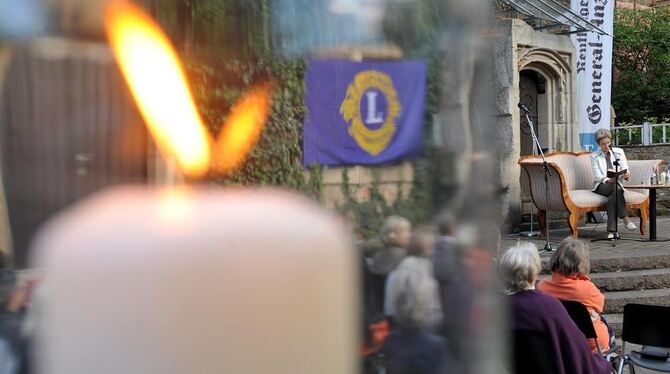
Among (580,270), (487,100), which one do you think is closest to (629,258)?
(580,270)

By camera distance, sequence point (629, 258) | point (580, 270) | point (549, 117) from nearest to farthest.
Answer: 1. point (580, 270)
2. point (629, 258)
3. point (549, 117)

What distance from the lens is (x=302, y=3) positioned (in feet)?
1.75

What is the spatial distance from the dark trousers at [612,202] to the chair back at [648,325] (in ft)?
11.5

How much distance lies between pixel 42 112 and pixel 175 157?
9 cm

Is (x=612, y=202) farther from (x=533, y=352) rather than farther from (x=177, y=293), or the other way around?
(x=177, y=293)

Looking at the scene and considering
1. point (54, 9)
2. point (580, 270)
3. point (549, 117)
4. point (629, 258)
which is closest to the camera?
point (54, 9)

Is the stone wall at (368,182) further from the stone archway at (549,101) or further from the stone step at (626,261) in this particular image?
the stone archway at (549,101)

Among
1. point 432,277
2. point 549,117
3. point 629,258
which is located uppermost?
point 549,117

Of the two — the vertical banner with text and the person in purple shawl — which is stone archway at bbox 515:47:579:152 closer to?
the vertical banner with text

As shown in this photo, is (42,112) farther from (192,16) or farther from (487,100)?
(487,100)

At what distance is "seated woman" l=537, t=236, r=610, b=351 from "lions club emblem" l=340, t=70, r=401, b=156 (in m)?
3.14

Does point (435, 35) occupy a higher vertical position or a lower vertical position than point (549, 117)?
lower

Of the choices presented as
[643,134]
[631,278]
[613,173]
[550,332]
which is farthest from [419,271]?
[643,134]

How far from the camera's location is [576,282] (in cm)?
346
